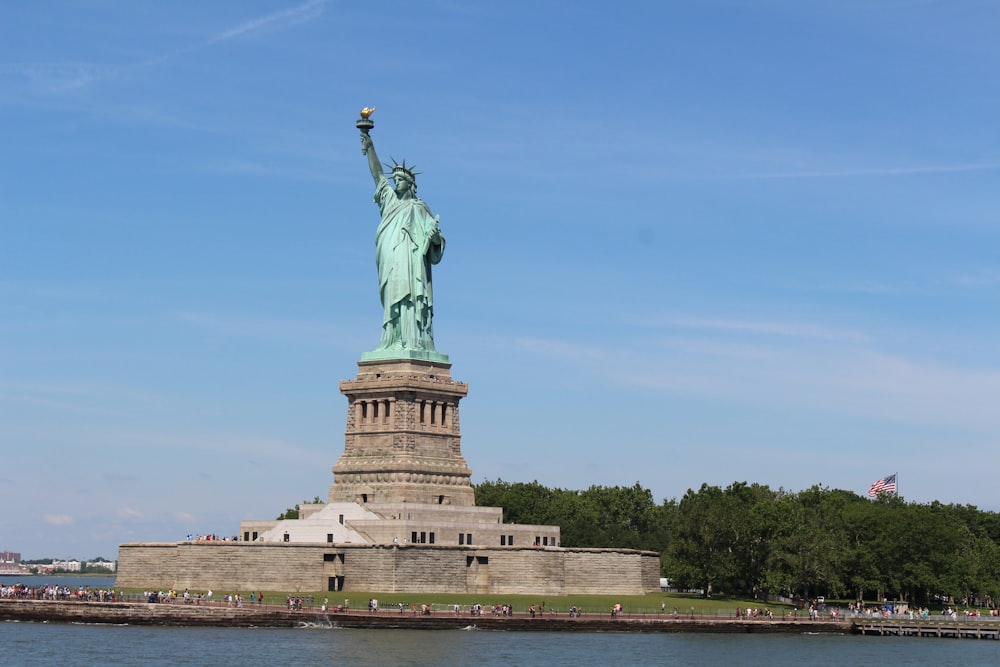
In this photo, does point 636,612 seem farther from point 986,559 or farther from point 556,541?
point 986,559

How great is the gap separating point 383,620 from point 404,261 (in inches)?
1044

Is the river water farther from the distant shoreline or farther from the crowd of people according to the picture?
the crowd of people

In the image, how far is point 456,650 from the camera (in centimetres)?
7356

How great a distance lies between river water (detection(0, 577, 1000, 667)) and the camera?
6994cm

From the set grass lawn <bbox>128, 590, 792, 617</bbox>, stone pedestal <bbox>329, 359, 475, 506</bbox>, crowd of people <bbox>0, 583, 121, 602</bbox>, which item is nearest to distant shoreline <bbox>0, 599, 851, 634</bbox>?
crowd of people <bbox>0, 583, 121, 602</bbox>

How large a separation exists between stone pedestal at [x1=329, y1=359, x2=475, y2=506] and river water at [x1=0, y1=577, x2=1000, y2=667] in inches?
638

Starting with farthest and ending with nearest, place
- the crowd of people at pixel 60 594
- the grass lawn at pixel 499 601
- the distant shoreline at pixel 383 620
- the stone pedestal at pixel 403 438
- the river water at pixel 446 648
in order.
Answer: the stone pedestal at pixel 403 438, the crowd of people at pixel 60 594, the grass lawn at pixel 499 601, the distant shoreline at pixel 383 620, the river water at pixel 446 648

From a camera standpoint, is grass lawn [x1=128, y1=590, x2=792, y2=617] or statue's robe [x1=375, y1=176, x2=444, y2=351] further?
statue's robe [x1=375, y1=176, x2=444, y2=351]

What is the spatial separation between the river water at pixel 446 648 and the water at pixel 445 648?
0.15 feet

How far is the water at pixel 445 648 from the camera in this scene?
230 feet

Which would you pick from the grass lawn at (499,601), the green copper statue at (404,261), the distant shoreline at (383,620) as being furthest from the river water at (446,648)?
the green copper statue at (404,261)

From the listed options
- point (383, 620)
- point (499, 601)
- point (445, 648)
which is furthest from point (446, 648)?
point (499, 601)

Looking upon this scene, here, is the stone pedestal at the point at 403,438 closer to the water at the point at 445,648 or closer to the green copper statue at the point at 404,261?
the green copper statue at the point at 404,261

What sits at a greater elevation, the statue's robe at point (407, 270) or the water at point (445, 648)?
the statue's robe at point (407, 270)
